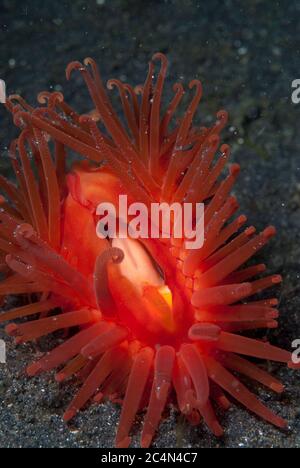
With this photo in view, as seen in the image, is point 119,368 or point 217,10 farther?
point 217,10

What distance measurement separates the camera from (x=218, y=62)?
4105mm

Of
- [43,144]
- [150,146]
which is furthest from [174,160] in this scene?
[43,144]

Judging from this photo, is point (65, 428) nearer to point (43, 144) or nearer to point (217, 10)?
point (43, 144)

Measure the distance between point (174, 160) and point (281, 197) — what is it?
1306mm

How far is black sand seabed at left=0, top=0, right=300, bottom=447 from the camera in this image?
391 centimetres

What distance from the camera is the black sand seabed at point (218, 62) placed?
3908 millimetres

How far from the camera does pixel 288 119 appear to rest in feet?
13.0

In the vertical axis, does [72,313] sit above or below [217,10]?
below
